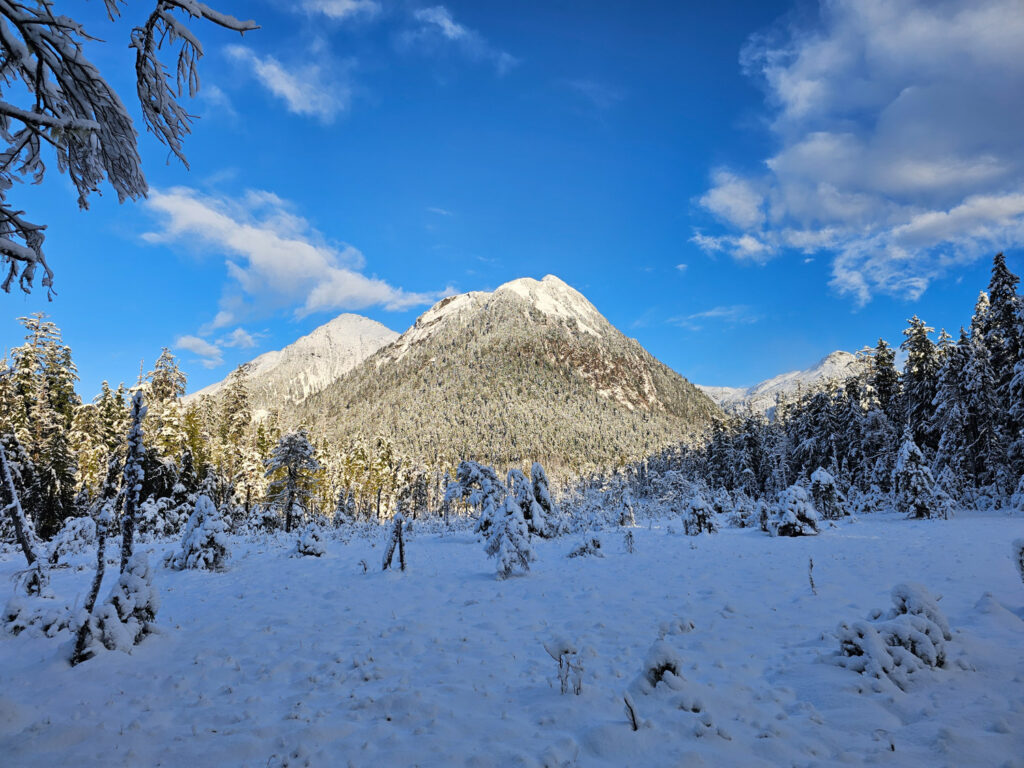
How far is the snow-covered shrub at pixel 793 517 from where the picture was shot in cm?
1819

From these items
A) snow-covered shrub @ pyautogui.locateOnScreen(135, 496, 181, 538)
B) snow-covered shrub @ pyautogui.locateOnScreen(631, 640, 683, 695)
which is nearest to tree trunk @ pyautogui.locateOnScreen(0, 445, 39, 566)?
snow-covered shrub @ pyautogui.locateOnScreen(631, 640, 683, 695)

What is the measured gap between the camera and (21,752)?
4289mm

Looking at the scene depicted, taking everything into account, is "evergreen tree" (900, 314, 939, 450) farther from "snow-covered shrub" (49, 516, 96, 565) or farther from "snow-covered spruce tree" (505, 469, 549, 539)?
"snow-covered shrub" (49, 516, 96, 565)

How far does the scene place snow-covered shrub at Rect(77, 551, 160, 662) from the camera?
6.84 meters

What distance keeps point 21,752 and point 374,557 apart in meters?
12.2

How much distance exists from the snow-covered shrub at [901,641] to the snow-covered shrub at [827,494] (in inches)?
800

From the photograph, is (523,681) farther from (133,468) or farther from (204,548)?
(204,548)

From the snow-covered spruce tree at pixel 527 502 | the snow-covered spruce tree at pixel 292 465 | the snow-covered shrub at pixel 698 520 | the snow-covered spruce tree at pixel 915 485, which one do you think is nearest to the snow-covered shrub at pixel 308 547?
the snow-covered spruce tree at pixel 527 502

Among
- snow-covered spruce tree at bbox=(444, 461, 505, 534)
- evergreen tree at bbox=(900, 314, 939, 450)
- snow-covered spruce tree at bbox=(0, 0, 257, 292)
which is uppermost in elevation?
evergreen tree at bbox=(900, 314, 939, 450)

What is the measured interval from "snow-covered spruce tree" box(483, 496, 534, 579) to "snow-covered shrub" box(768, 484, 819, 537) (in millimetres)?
11394

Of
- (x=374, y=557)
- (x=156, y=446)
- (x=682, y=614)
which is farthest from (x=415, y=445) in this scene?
(x=682, y=614)

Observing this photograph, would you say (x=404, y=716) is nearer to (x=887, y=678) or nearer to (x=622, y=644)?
(x=622, y=644)

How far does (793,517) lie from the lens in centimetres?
1823

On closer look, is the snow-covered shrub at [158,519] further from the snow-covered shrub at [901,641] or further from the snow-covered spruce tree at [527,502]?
the snow-covered shrub at [901,641]
